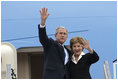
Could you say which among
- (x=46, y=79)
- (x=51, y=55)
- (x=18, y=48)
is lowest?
(x=46, y=79)

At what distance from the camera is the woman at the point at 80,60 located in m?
2.20

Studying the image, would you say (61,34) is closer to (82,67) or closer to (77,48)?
(77,48)

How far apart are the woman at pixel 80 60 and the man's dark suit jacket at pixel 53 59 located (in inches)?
3.0

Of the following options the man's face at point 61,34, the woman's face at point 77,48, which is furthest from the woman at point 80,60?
the man's face at point 61,34

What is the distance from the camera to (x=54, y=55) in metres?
2.15

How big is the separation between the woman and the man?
7 cm

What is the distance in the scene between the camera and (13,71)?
2.83 metres

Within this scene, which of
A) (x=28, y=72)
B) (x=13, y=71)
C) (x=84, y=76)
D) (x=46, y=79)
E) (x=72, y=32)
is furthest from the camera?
(x=28, y=72)

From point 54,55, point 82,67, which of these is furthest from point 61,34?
point 82,67

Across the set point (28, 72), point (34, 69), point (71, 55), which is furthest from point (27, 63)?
point (71, 55)

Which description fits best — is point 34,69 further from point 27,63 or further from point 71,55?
point 71,55

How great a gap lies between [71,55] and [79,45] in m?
0.11

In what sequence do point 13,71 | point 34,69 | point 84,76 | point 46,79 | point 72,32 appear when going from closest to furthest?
1. point 46,79
2. point 84,76
3. point 13,71
4. point 72,32
5. point 34,69

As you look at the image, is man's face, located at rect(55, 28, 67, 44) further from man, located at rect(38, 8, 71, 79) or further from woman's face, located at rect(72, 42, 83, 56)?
woman's face, located at rect(72, 42, 83, 56)
